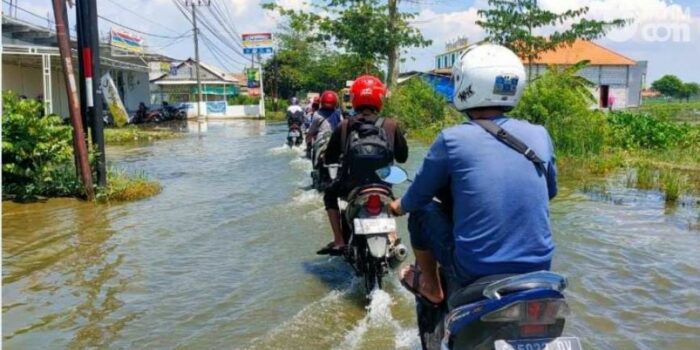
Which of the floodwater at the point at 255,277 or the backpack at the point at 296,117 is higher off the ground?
the backpack at the point at 296,117

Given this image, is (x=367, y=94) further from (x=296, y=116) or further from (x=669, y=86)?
(x=669, y=86)

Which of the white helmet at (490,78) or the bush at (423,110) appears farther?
the bush at (423,110)

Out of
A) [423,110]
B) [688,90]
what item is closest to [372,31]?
[423,110]

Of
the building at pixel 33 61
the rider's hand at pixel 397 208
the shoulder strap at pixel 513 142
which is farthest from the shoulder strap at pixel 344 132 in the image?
the building at pixel 33 61

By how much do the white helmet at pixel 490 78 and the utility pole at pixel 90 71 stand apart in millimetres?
8487

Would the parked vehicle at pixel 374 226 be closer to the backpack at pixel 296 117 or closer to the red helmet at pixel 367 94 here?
the red helmet at pixel 367 94

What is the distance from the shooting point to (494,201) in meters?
2.76

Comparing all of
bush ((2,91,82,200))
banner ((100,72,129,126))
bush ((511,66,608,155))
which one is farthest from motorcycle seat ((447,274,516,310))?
bush ((511,66,608,155))

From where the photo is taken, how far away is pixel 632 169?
1366 centimetres

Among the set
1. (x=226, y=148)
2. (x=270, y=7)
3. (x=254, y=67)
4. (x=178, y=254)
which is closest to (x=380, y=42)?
(x=270, y=7)

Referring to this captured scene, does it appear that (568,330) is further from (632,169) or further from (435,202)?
(632,169)

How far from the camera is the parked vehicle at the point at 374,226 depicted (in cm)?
516

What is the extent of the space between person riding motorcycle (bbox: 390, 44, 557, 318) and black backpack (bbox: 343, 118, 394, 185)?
7.63 ft

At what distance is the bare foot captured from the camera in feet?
11.0
